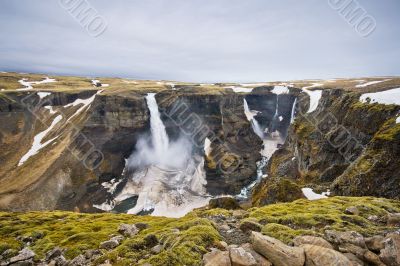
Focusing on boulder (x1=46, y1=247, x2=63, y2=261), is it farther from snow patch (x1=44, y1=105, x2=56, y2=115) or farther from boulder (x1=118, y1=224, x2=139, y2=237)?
snow patch (x1=44, y1=105, x2=56, y2=115)

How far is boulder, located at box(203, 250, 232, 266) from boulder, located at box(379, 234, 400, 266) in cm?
647

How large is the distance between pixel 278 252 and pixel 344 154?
42352 millimetres

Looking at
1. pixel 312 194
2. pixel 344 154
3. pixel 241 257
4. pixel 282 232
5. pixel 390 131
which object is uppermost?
pixel 390 131

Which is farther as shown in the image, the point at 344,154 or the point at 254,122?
the point at 254,122

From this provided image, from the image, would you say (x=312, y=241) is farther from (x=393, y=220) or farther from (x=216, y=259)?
(x=393, y=220)

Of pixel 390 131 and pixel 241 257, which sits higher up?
pixel 390 131

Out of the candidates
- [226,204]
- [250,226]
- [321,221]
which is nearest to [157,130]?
[226,204]

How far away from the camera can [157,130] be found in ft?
361

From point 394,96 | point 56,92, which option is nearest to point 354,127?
point 394,96

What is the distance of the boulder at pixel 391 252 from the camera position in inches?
465

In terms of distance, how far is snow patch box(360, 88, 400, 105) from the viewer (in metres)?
47.4

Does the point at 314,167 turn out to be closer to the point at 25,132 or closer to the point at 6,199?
the point at 6,199

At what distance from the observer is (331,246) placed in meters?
13.0

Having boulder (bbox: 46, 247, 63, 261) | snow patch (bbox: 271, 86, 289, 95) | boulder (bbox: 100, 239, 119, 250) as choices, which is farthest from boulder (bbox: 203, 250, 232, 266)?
snow patch (bbox: 271, 86, 289, 95)
